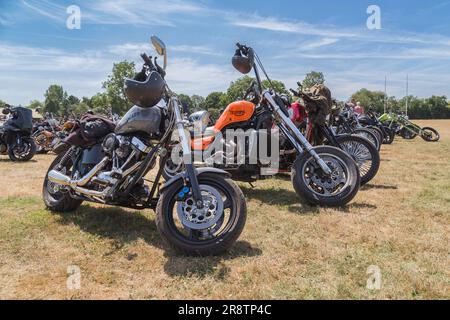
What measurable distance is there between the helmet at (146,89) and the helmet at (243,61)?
2.16 meters

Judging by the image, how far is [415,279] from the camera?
2.65 m

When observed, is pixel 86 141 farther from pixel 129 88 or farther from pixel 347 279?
pixel 347 279

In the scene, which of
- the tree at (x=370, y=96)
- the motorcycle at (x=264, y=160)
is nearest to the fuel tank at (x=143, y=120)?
the motorcycle at (x=264, y=160)

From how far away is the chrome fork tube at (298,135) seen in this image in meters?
4.60

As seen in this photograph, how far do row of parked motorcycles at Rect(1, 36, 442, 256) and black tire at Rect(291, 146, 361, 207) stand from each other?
0.01 m

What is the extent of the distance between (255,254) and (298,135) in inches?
85.3

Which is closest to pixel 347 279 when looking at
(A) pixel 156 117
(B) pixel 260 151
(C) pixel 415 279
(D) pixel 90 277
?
(C) pixel 415 279

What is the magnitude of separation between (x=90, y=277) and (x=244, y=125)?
10.7 ft

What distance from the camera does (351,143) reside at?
5.95 metres

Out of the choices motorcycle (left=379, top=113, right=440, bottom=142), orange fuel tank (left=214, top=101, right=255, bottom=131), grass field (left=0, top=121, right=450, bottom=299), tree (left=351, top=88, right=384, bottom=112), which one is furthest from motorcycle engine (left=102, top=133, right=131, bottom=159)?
tree (left=351, top=88, right=384, bottom=112)

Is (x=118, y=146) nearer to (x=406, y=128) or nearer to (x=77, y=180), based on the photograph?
(x=77, y=180)

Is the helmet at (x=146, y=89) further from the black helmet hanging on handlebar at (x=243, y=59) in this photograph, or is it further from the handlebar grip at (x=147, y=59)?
the black helmet hanging on handlebar at (x=243, y=59)

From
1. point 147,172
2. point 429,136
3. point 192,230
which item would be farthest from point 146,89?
point 429,136

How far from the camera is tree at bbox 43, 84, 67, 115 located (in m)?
96.5
